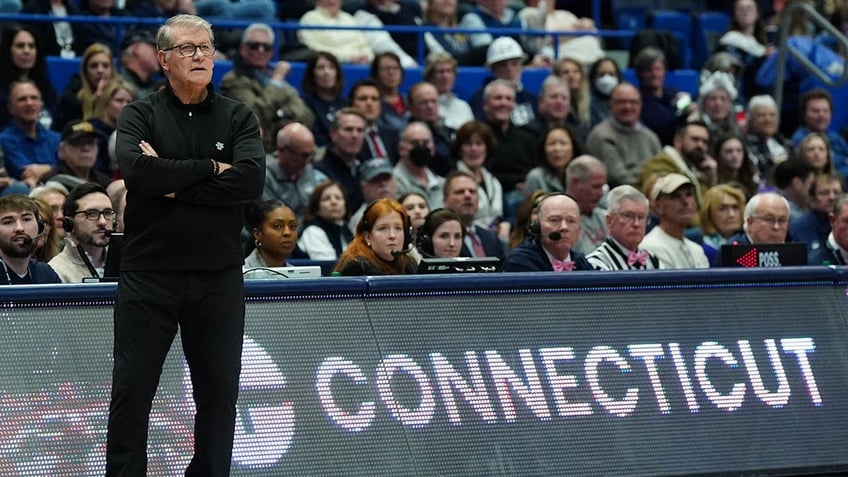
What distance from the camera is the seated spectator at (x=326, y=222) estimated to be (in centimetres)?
1158

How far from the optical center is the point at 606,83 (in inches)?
620

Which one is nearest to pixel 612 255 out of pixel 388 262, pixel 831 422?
pixel 388 262

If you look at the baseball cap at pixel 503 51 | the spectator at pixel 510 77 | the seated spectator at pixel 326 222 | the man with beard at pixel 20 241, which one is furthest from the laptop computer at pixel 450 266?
the baseball cap at pixel 503 51

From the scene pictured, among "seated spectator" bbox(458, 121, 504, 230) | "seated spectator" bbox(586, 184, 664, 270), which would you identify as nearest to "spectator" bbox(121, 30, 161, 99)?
"seated spectator" bbox(458, 121, 504, 230)

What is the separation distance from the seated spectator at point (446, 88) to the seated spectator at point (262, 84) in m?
1.46

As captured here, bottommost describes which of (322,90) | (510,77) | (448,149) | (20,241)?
(448,149)

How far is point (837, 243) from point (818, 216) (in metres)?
1.72

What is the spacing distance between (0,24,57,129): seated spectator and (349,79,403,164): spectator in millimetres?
2609

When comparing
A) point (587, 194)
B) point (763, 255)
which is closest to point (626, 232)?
point (763, 255)

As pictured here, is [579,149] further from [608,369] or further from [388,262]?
[608,369]

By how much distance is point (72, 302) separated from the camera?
6809 millimetres

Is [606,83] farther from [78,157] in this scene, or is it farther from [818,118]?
[78,157]

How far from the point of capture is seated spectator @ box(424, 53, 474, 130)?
587 inches

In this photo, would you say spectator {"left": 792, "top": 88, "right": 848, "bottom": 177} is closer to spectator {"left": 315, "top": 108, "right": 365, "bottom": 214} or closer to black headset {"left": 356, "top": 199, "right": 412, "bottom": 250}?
spectator {"left": 315, "top": 108, "right": 365, "bottom": 214}
